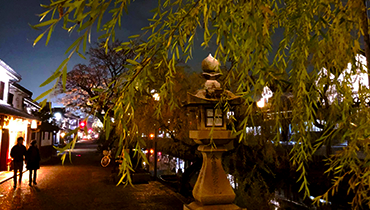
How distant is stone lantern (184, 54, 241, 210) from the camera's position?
4.21m

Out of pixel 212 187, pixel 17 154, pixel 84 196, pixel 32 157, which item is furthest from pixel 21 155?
pixel 212 187

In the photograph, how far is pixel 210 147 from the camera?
4.29 metres

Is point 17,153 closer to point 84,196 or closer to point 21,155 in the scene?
point 21,155

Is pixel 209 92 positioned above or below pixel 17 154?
above

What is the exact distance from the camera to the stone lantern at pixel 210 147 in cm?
421

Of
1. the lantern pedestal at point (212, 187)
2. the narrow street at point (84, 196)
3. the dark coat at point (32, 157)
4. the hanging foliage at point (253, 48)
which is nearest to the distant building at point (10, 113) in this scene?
the dark coat at point (32, 157)

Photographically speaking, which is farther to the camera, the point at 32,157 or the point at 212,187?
the point at 32,157

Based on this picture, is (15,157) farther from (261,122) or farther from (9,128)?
(261,122)

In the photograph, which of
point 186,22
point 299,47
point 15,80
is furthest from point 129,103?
point 15,80

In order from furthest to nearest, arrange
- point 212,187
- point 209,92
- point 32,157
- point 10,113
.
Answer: point 10,113
point 32,157
point 209,92
point 212,187

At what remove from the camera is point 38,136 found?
2519 cm

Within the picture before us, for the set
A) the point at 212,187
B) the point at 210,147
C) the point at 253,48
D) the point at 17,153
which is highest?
the point at 253,48

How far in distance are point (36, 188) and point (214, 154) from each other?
9.84 meters

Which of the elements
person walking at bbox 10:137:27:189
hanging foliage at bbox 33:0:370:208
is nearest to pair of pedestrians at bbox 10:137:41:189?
person walking at bbox 10:137:27:189
